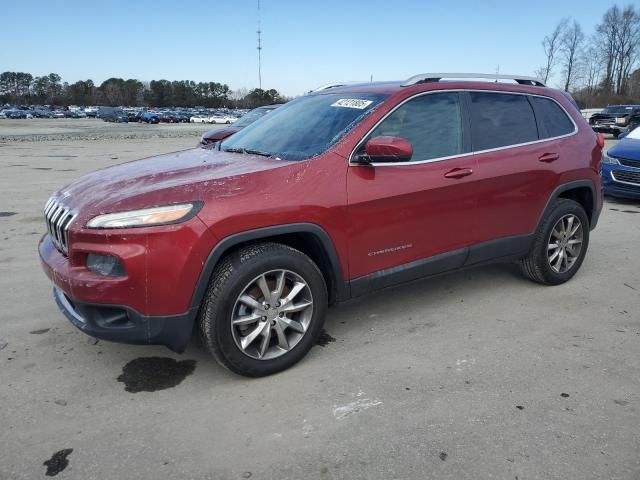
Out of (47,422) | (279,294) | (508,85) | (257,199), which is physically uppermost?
(508,85)

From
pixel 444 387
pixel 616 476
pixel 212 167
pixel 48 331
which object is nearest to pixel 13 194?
pixel 48 331

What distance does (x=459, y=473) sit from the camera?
7.76 feet

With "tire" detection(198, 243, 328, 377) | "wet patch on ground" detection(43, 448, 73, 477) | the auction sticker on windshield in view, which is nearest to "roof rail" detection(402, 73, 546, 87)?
the auction sticker on windshield

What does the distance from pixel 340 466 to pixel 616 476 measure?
3.99 feet

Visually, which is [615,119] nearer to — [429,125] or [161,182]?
[429,125]

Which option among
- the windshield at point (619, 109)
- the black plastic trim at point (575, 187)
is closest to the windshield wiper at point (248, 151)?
the black plastic trim at point (575, 187)

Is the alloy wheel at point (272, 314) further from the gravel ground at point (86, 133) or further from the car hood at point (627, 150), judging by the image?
the gravel ground at point (86, 133)

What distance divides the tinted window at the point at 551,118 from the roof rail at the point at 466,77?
0.20m

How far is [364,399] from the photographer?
2949mm

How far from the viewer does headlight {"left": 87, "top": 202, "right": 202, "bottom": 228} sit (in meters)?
2.74

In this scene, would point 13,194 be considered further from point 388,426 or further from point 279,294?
point 388,426

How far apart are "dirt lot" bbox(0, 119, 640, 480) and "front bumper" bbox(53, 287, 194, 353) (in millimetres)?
379

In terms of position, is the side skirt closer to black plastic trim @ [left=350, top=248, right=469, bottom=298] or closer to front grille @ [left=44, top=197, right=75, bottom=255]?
black plastic trim @ [left=350, top=248, right=469, bottom=298]

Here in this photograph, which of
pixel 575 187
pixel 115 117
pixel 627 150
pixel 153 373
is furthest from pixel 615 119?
pixel 115 117
